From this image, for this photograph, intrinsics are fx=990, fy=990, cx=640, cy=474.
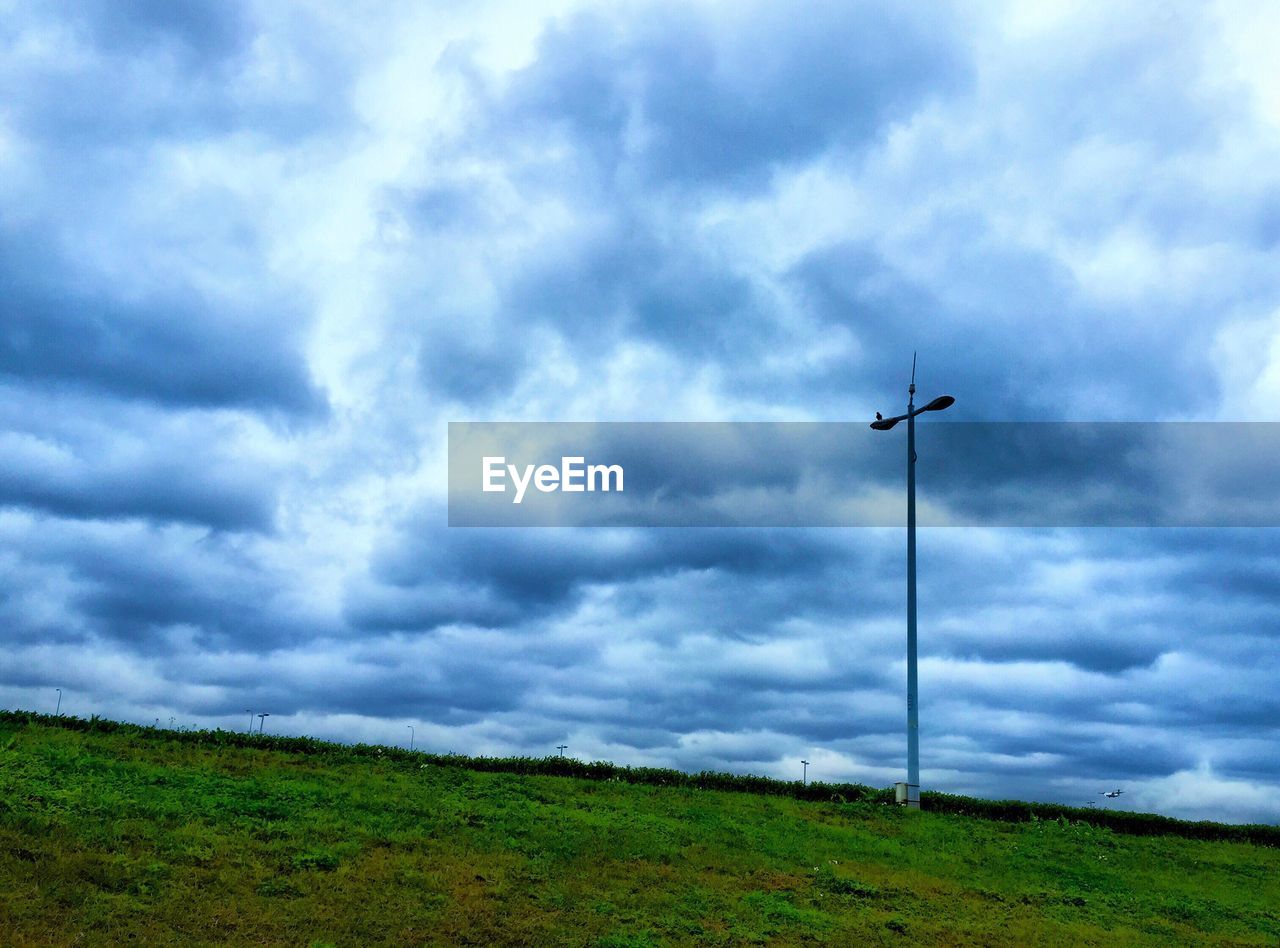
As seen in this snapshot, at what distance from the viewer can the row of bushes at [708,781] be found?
28.7m

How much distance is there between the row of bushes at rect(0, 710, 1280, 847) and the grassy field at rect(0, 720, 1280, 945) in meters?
0.79

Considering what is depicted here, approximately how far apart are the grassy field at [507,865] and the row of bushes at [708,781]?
2.60ft

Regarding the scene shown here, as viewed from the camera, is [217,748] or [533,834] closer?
[533,834]

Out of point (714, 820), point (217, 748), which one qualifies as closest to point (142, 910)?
point (217, 748)

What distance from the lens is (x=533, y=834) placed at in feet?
80.2

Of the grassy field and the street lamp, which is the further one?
the street lamp

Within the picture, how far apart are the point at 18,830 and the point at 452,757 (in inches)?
577

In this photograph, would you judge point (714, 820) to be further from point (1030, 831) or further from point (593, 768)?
point (1030, 831)

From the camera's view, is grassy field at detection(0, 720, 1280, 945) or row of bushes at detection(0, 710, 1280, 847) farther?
row of bushes at detection(0, 710, 1280, 847)

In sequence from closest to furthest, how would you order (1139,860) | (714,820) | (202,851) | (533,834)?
1. (202,851)
2. (533,834)
3. (714,820)
4. (1139,860)

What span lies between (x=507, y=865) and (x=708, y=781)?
13.2 meters

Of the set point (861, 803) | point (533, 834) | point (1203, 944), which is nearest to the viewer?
point (1203, 944)

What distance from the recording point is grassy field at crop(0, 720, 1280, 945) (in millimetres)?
17875

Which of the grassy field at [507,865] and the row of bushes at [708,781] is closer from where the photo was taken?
the grassy field at [507,865]
